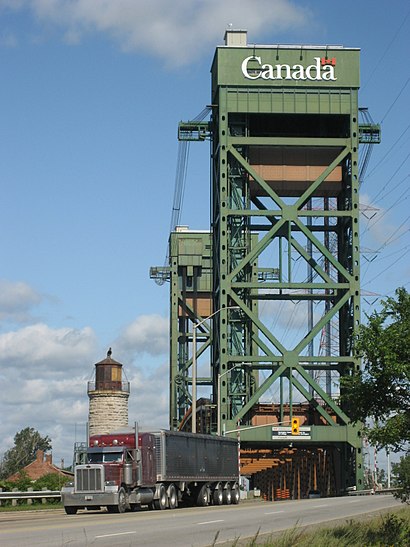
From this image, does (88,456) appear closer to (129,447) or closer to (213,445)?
(129,447)

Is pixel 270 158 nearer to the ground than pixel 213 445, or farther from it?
farther from it

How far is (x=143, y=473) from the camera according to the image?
4434 cm

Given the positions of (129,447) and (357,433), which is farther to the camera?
(357,433)

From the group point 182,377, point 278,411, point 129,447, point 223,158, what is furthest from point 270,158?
point 129,447

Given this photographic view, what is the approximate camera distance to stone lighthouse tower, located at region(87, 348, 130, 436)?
11306 cm

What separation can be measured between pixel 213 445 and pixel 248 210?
31717 millimetres

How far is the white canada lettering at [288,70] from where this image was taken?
8475 cm

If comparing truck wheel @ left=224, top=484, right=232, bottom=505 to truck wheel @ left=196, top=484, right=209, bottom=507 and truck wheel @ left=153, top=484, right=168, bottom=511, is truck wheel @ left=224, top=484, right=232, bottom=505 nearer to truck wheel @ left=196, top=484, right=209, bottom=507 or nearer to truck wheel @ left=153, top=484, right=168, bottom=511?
truck wheel @ left=196, top=484, right=209, bottom=507

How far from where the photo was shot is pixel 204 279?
12412cm

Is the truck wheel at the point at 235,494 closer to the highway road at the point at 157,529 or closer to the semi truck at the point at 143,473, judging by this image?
Result: the semi truck at the point at 143,473

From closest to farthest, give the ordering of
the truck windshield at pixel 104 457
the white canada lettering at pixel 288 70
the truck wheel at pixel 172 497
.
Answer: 1. the truck windshield at pixel 104 457
2. the truck wheel at pixel 172 497
3. the white canada lettering at pixel 288 70

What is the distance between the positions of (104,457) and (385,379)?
1967 cm

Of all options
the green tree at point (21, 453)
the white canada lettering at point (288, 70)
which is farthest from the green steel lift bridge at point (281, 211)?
the green tree at point (21, 453)

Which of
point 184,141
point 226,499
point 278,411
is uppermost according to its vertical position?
point 184,141
